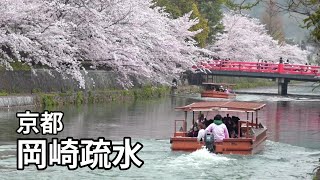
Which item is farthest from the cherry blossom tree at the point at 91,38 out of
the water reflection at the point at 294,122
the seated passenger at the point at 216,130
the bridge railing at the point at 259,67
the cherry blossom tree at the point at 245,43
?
the cherry blossom tree at the point at 245,43

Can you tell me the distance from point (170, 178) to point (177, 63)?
40.1 m

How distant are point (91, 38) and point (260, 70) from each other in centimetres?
2264

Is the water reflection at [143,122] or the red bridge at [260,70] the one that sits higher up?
the red bridge at [260,70]

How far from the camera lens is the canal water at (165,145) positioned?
66.8 ft

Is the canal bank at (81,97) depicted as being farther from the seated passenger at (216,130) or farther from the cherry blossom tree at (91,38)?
the seated passenger at (216,130)

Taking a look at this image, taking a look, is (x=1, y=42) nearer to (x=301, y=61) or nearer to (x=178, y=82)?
(x=178, y=82)

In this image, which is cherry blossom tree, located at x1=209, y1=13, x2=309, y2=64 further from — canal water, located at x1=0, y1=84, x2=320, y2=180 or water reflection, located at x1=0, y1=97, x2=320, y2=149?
canal water, located at x1=0, y1=84, x2=320, y2=180

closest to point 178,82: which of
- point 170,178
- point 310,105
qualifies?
point 310,105

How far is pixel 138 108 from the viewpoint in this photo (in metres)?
44.2

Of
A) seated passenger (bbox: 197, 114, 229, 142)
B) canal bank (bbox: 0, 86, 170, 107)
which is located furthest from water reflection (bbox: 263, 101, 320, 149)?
canal bank (bbox: 0, 86, 170, 107)

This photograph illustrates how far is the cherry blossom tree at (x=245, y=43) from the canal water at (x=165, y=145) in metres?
30.4

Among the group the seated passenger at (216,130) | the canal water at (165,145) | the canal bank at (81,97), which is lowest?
the canal water at (165,145)

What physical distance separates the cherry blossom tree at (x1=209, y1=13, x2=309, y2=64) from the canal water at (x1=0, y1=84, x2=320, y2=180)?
99.8ft

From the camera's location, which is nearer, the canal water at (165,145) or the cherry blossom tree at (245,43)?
the canal water at (165,145)
